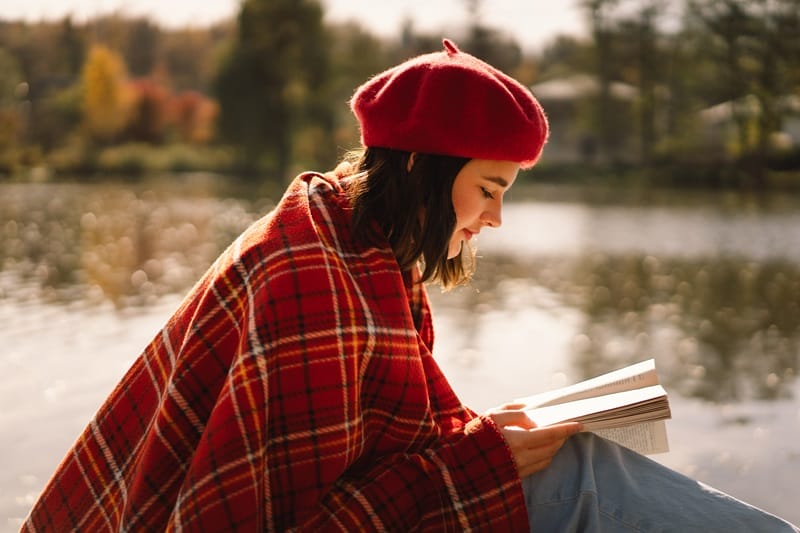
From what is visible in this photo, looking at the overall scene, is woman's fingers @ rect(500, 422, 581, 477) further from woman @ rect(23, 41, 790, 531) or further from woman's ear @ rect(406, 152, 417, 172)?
woman's ear @ rect(406, 152, 417, 172)

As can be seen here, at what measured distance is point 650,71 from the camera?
32.4 meters

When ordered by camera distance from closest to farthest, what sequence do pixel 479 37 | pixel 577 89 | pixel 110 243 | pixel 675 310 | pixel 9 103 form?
pixel 675 310 < pixel 110 243 < pixel 479 37 < pixel 577 89 < pixel 9 103

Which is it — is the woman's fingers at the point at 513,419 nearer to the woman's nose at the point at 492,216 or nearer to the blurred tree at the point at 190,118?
the woman's nose at the point at 492,216

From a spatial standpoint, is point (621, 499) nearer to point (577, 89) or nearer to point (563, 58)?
point (577, 89)

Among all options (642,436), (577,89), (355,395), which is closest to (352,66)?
(577,89)

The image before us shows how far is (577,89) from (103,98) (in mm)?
19482

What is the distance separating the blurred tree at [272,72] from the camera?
30.8m

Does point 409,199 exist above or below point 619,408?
above

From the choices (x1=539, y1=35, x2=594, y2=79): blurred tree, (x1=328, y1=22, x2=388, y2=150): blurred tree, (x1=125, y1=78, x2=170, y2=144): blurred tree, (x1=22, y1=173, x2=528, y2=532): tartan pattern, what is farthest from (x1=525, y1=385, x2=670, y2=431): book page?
(x1=125, y1=78, x2=170, y2=144): blurred tree

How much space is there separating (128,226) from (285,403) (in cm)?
1179

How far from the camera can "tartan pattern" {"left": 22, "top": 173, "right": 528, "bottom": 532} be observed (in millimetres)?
1445

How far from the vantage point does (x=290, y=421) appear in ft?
4.83

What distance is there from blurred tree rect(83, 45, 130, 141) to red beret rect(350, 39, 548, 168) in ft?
129

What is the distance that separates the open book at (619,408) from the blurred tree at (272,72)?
29.2 m
